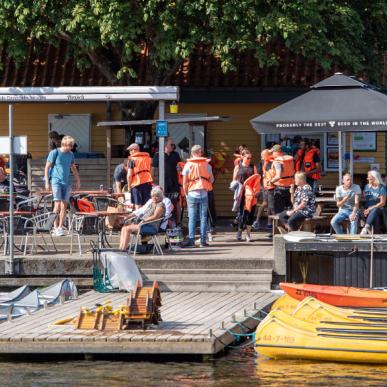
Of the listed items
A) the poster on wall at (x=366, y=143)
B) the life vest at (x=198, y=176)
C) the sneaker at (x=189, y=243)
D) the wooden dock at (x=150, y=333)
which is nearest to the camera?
the wooden dock at (x=150, y=333)

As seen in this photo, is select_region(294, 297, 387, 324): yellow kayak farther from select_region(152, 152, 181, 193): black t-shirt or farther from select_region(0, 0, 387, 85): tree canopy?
select_region(0, 0, 387, 85): tree canopy

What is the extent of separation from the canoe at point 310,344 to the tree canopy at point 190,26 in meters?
10.3

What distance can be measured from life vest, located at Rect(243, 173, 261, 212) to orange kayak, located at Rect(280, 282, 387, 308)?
5994 mm

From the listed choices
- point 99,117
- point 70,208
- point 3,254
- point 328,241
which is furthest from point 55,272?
point 99,117

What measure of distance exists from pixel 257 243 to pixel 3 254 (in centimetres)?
443

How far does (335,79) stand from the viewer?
→ 69.6 feet

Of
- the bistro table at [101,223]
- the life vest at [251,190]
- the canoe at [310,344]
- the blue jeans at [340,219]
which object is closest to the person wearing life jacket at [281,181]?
the life vest at [251,190]

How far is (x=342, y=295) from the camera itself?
637 inches

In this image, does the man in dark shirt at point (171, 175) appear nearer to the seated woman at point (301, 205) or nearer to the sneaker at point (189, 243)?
the sneaker at point (189, 243)

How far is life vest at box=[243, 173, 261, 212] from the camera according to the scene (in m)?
22.6

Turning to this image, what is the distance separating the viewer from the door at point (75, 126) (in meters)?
29.9

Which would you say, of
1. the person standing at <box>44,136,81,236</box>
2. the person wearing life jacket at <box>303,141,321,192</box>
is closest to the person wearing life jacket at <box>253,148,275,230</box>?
the person wearing life jacket at <box>303,141,321,192</box>

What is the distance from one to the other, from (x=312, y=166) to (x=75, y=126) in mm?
6364

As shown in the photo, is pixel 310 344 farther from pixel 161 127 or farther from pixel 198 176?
pixel 161 127
